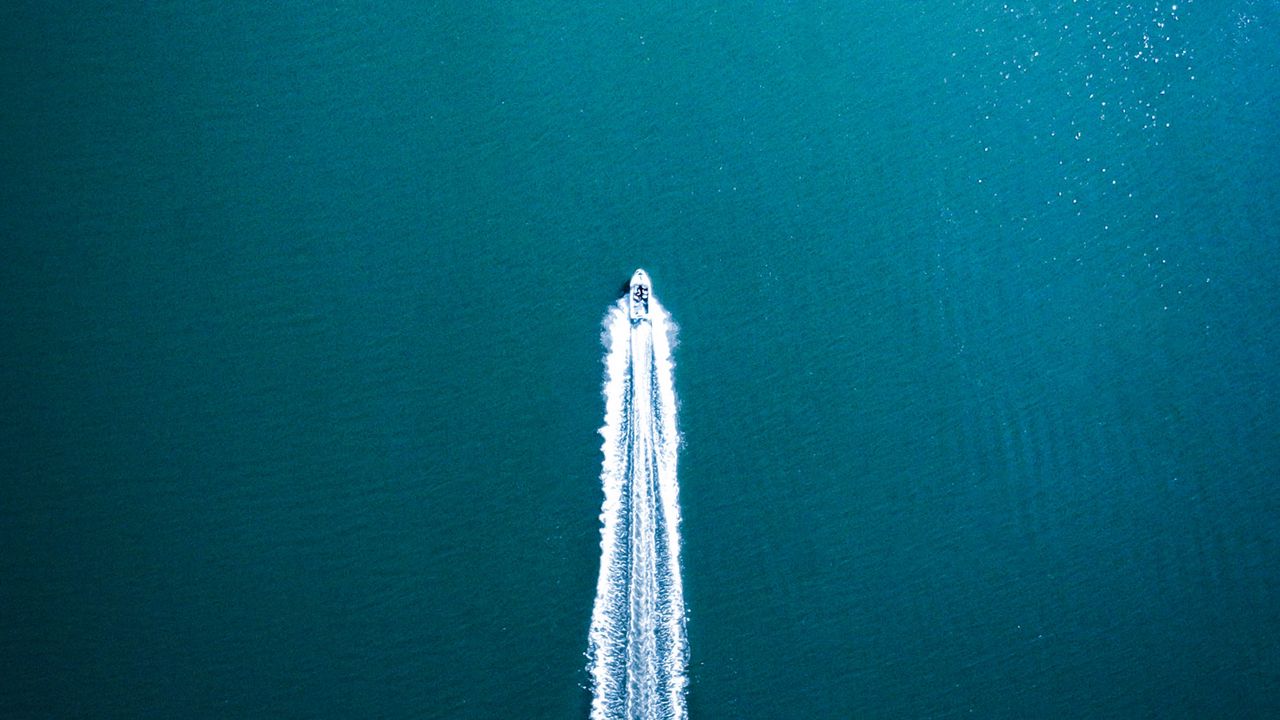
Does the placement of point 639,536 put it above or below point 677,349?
below

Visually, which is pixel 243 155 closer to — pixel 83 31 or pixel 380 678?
pixel 83 31

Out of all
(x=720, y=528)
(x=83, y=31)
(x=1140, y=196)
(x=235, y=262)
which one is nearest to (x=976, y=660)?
(x=720, y=528)

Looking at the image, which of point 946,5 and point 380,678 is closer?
point 380,678
